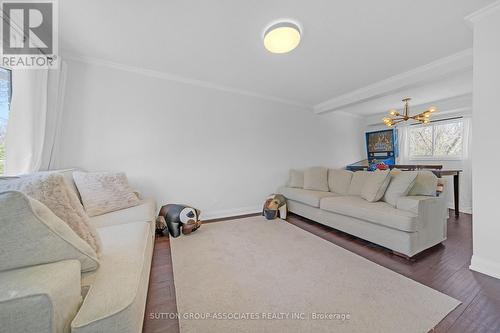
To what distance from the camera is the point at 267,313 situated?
1.26 metres

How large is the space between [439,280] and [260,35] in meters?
2.79

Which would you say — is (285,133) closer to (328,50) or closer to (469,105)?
(328,50)

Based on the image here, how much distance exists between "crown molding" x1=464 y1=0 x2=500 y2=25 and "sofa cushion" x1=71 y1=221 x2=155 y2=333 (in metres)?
3.18

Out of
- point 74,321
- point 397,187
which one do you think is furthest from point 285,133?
point 74,321

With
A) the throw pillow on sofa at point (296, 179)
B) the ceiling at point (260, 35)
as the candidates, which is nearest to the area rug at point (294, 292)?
the throw pillow on sofa at point (296, 179)

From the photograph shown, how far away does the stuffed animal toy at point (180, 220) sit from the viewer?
2.46 metres

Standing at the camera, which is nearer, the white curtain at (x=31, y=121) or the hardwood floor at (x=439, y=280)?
the hardwood floor at (x=439, y=280)

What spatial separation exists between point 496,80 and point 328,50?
148 cm

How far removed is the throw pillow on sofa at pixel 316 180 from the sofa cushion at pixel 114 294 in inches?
118

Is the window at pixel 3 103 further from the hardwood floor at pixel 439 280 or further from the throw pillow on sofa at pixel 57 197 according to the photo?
the hardwood floor at pixel 439 280

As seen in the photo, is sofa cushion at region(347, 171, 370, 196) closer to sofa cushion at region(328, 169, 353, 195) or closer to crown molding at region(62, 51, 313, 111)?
sofa cushion at region(328, 169, 353, 195)

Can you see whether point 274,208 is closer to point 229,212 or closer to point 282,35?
point 229,212

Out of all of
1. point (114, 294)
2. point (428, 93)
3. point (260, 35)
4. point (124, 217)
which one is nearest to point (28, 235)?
point (114, 294)

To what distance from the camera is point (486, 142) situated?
1.63 m
